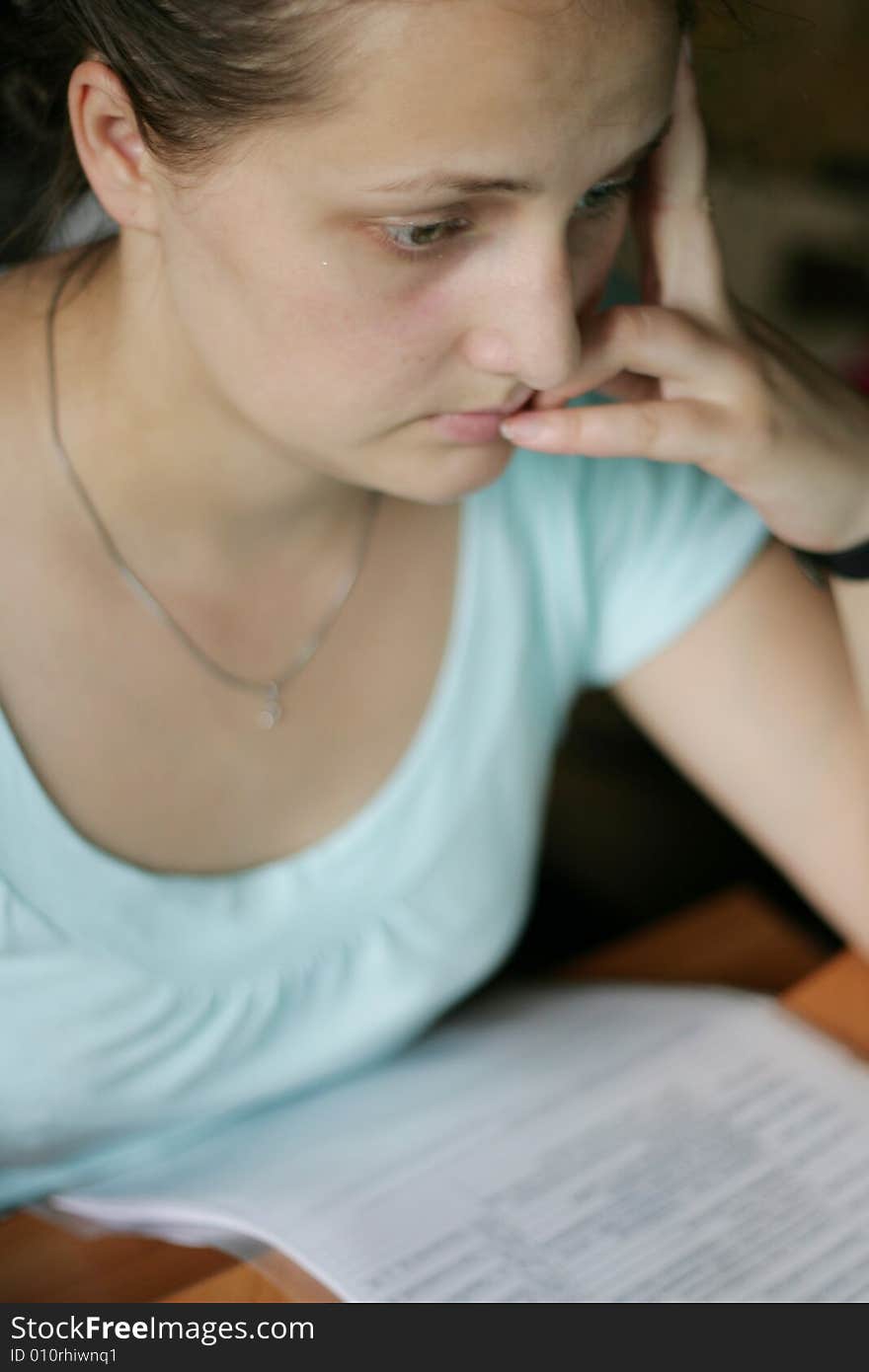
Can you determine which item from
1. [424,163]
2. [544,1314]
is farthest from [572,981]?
[424,163]

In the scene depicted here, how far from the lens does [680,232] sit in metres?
0.98

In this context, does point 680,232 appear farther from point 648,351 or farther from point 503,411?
point 503,411

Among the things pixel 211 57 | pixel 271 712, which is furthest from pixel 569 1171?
pixel 211 57

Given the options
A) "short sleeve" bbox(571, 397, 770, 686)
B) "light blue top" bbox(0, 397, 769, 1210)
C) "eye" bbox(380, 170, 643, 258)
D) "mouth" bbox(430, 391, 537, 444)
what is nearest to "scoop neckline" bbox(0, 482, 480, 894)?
"light blue top" bbox(0, 397, 769, 1210)

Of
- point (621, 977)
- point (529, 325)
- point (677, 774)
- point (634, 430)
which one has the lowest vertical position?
point (677, 774)

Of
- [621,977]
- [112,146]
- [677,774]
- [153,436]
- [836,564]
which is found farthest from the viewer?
[677,774]

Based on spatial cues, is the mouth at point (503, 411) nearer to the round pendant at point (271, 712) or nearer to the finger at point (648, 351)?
the finger at point (648, 351)

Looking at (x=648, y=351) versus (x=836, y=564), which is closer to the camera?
(x=648, y=351)

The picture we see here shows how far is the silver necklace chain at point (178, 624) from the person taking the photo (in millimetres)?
937

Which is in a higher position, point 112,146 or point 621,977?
point 112,146

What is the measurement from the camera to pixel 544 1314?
821mm

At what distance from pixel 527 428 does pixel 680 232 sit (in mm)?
190

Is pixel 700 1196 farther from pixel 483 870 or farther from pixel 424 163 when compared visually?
pixel 424 163

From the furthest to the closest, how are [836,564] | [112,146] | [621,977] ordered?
[621,977]
[836,564]
[112,146]
